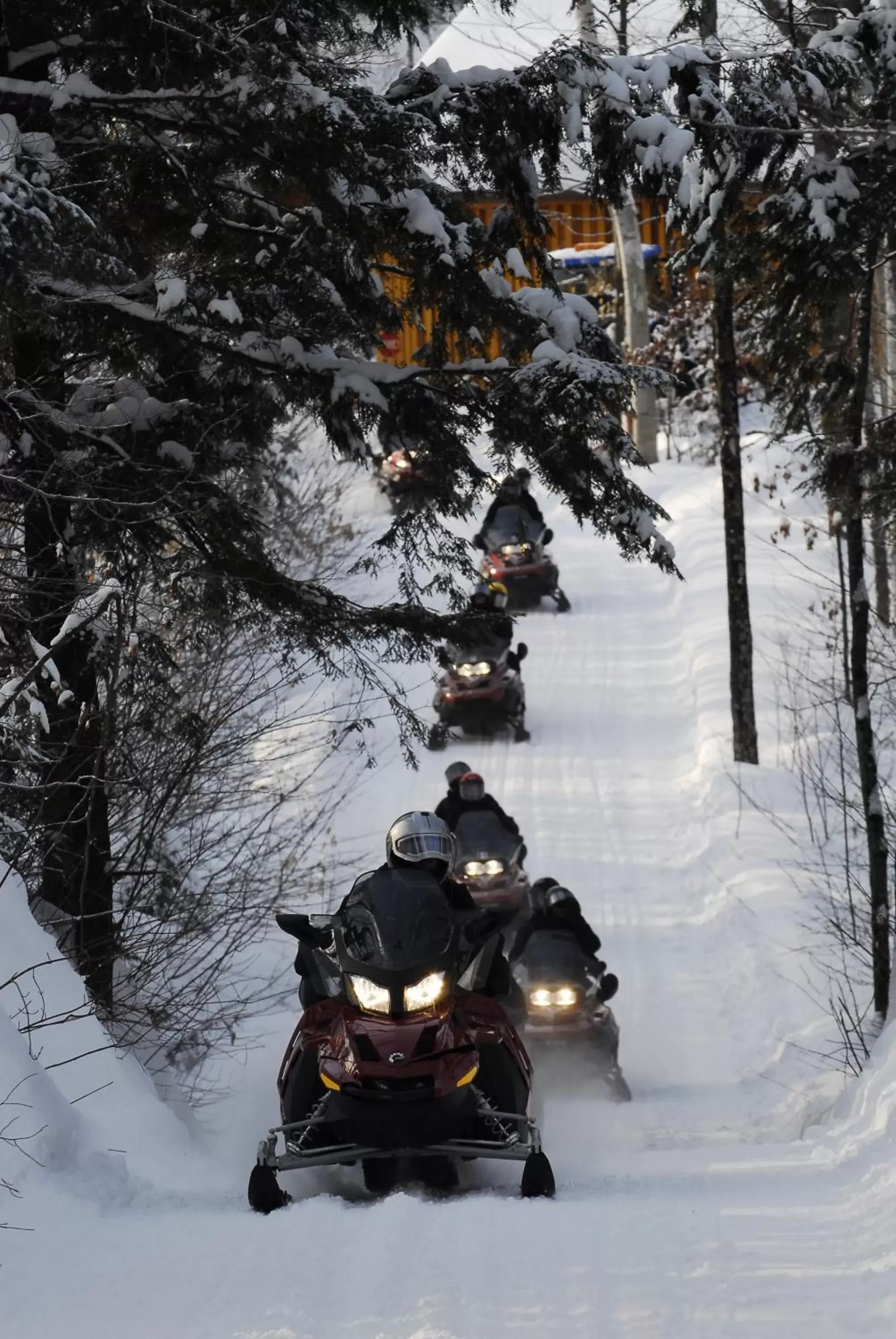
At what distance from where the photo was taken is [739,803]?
15961 mm

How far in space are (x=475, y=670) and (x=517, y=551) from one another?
549 cm

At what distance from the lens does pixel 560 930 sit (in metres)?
10.2

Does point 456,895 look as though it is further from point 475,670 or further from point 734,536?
point 475,670

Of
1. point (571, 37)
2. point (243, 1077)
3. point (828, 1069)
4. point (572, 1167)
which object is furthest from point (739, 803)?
point (571, 37)

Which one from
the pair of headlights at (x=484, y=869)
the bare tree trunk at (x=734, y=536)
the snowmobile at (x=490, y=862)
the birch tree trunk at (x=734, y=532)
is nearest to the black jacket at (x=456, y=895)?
the snowmobile at (x=490, y=862)

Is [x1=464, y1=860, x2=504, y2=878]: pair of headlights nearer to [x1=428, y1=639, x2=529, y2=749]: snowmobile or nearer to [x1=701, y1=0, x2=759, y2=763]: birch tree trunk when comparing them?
[x1=428, y1=639, x2=529, y2=749]: snowmobile

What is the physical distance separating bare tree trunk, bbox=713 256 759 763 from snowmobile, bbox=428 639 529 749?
2.28 m

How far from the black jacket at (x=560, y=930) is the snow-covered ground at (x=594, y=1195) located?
2.95 ft

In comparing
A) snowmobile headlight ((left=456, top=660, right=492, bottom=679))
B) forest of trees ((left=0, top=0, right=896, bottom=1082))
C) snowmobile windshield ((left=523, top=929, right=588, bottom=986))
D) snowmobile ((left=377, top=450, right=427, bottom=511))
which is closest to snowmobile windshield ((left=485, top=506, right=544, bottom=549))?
snowmobile headlight ((left=456, top=660, right=492, bottom=679))

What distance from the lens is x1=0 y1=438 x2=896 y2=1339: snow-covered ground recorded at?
16.6 ft

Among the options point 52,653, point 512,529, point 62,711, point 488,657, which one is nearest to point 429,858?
point 62,711

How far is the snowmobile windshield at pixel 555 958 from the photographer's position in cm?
989

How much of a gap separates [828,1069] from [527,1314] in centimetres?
569

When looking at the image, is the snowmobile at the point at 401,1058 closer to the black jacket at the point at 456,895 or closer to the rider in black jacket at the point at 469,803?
the black jacket at the point at 456,895
